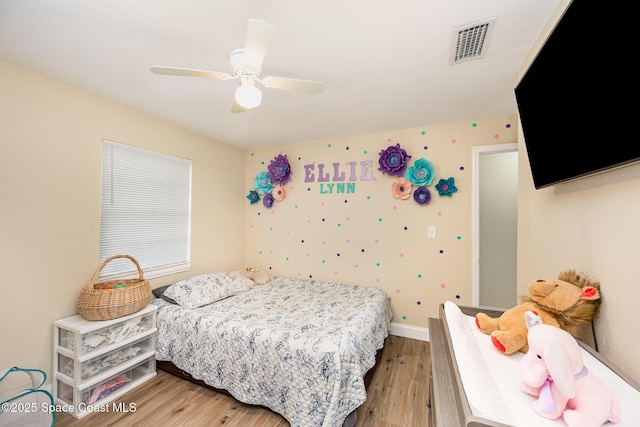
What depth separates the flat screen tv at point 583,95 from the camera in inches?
30.1

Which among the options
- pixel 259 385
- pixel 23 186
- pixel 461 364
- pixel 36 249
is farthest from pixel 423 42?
pixel 36 249

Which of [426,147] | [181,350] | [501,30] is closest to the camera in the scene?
[501,30]

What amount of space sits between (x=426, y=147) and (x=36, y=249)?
3.48 metres

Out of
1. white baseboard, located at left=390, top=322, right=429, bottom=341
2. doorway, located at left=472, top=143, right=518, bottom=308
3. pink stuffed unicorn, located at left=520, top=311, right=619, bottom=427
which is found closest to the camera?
pink stuffed unicorn, located at left=520, top=311, right=619, bottom=427

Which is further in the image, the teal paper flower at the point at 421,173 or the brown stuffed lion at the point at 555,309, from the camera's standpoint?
the teal paper flower at the point at 421,173

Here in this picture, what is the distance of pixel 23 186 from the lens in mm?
1774

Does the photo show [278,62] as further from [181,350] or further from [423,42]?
[181,350]

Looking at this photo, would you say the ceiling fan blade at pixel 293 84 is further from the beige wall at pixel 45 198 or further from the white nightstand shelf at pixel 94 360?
the white nightstand shelf at pixel 94 360

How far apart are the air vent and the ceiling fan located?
2.70 feet

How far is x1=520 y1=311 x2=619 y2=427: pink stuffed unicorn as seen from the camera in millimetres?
689

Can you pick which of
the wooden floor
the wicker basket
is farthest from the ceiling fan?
the wooden floor

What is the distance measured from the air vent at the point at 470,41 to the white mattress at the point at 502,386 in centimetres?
155

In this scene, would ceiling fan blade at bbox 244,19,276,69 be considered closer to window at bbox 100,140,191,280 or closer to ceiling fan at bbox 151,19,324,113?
ceiling fan at bbox 151,19,324,113

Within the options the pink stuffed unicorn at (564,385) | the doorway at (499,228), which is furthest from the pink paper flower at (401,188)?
the pink stuffed unicorn at (564,385)
